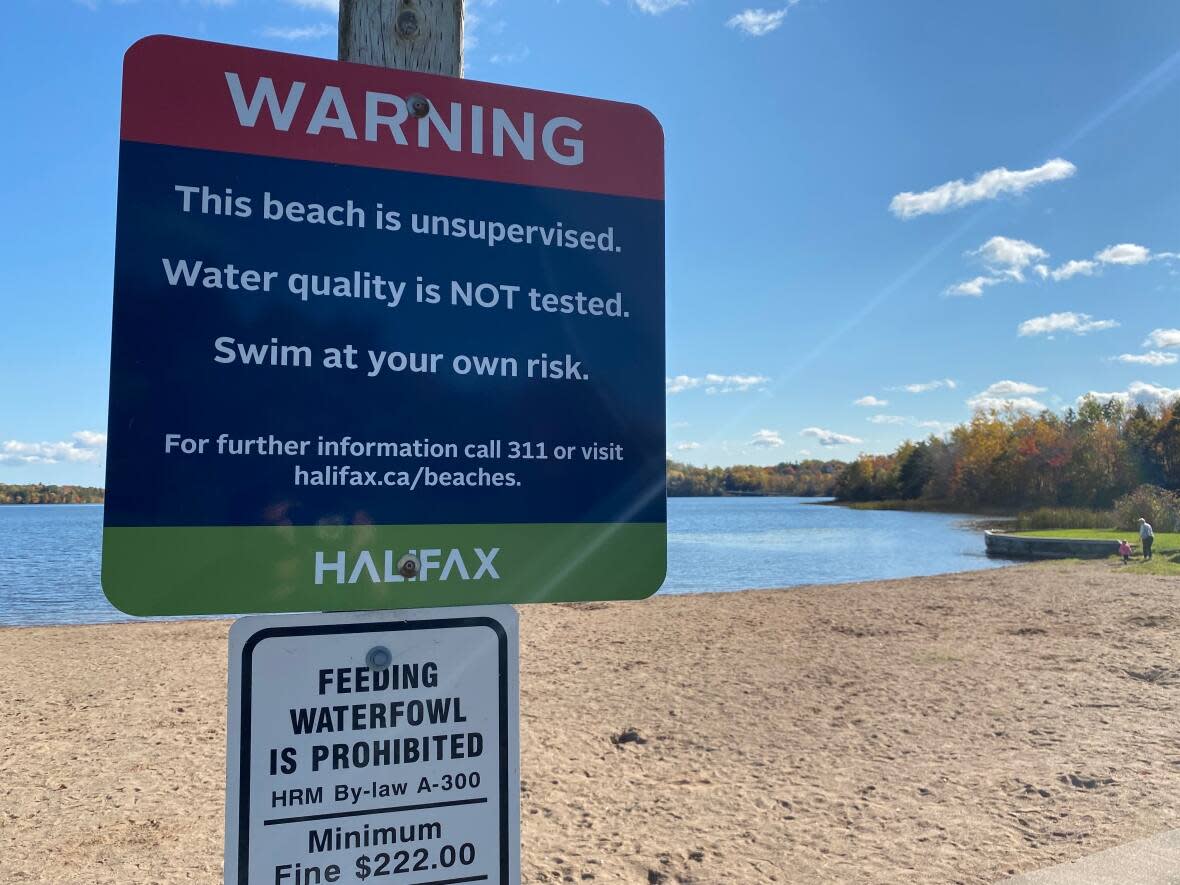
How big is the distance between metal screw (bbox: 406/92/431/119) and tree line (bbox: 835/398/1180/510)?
215ft

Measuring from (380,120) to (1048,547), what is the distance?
1269 inches

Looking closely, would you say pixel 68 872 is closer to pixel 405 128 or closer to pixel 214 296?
pixel 214 296

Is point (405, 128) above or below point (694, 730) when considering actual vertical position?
above

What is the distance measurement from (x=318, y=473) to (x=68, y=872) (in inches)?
165

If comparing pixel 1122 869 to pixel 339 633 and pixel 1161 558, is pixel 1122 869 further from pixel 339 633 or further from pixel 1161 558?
pixel 1161 558

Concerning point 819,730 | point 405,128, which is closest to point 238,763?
point 405,128

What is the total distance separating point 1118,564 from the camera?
67.8 ft

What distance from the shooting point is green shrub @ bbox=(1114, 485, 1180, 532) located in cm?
3097

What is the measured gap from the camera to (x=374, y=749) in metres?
1.38

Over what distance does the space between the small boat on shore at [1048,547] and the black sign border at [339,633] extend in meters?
27.4

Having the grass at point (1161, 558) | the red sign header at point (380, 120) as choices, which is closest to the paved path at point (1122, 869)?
the red sign header at point (380, 120)

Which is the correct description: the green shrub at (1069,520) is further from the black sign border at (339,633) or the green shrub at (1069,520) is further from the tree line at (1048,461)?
the black sign border at (339,633)

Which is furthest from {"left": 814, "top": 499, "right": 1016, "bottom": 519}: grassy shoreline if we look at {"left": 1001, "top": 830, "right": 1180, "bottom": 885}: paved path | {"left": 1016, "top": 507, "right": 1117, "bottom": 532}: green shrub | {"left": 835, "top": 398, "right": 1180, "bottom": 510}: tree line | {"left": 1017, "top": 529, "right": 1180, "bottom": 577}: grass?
{"left": 1001, "top": 830, "right": 1180, "bottom": 885}: paved path

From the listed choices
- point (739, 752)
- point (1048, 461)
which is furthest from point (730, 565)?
point (1048, 461)
